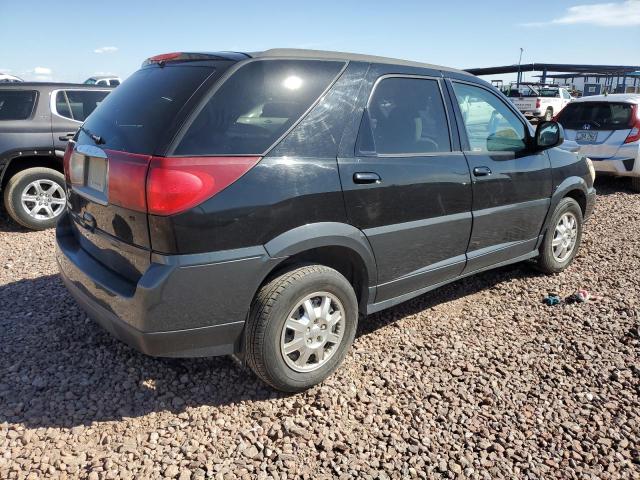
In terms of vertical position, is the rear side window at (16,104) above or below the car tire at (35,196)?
above

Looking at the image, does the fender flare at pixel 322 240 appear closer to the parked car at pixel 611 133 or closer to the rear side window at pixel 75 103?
the rear side window at pixel 75 103

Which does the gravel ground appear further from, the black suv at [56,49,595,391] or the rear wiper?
the rear wiper

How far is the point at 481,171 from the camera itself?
143 inches

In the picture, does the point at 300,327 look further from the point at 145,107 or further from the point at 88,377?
the point at 145,107

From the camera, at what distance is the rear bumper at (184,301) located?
2.32 m

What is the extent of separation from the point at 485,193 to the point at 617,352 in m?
1.37

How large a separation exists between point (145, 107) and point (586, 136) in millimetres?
8130

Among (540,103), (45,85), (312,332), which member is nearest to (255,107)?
(312,332)

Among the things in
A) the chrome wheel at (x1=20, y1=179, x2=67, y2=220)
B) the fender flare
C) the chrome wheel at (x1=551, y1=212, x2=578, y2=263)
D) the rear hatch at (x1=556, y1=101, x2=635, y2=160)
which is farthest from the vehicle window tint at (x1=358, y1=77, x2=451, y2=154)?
the rear hatch at (x1=556, y1=101, x2=635, y2=160)

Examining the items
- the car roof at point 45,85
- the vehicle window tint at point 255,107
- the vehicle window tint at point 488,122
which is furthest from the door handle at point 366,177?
the car roof at point 45,85

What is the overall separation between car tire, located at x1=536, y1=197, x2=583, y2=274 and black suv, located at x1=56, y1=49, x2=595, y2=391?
4.34 feet

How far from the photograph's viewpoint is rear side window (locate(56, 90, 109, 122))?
655cm

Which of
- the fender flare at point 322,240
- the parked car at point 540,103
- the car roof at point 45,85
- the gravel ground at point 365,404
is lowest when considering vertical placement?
the gravel ground at point 365,404

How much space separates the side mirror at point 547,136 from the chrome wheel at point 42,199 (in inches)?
215
